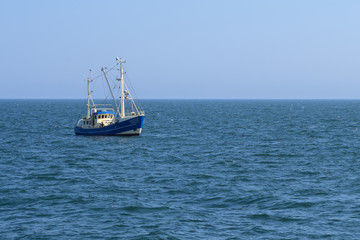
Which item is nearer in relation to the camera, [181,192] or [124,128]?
[181,192]

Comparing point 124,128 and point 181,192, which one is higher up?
point 124,128

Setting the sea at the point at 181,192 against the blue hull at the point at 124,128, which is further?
the blue hull at the point at 124,128

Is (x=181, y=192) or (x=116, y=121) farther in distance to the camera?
(x=116, y=121)

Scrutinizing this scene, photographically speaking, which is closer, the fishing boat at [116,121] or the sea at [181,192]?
the sea at [181,192]

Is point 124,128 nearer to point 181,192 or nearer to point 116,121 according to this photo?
point 116,121

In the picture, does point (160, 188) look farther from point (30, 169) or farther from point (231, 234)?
point (30, 169)

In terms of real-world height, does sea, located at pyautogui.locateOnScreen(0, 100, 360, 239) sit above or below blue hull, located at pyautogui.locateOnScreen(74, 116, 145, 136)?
below

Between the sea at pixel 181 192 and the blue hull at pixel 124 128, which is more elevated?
the blue hull at pixel 124 128

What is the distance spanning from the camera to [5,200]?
30.2m

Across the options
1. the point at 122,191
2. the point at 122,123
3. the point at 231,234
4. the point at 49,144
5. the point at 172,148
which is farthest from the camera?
the point at 122,123

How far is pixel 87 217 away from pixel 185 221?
573 centimetres

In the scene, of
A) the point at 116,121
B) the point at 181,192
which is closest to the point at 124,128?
the point at 116,121

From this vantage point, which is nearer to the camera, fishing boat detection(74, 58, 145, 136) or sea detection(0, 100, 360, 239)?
sea detection(0, 100, 360, 239)

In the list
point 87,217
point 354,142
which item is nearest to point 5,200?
point 87,217
